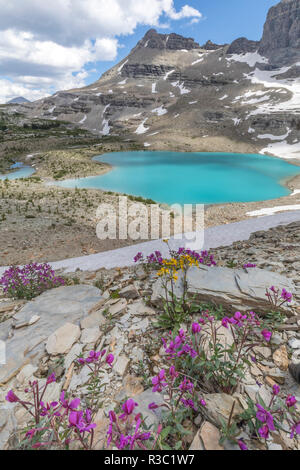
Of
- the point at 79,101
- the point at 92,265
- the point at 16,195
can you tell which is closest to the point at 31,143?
the point at 16,195

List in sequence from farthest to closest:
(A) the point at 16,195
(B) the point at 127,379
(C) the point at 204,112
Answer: (C) the point at 204,112
(A) the point at 16,195
(B) the point at 127,379

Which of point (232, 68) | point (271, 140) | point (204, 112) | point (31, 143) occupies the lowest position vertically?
point (31, 143)

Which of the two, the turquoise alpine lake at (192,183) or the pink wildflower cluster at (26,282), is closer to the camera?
the pink wildflower cluster at (26,282)

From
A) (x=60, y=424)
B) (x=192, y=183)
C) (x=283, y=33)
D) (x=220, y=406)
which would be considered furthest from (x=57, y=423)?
(x=283, y=33)

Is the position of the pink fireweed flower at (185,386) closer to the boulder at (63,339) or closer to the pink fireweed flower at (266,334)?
the pink fireweed flower at (266,334)

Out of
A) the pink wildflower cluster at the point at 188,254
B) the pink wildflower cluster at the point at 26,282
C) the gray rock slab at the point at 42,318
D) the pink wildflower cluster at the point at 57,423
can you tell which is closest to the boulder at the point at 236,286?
the pink wildflower cluster at the point at 188,254
